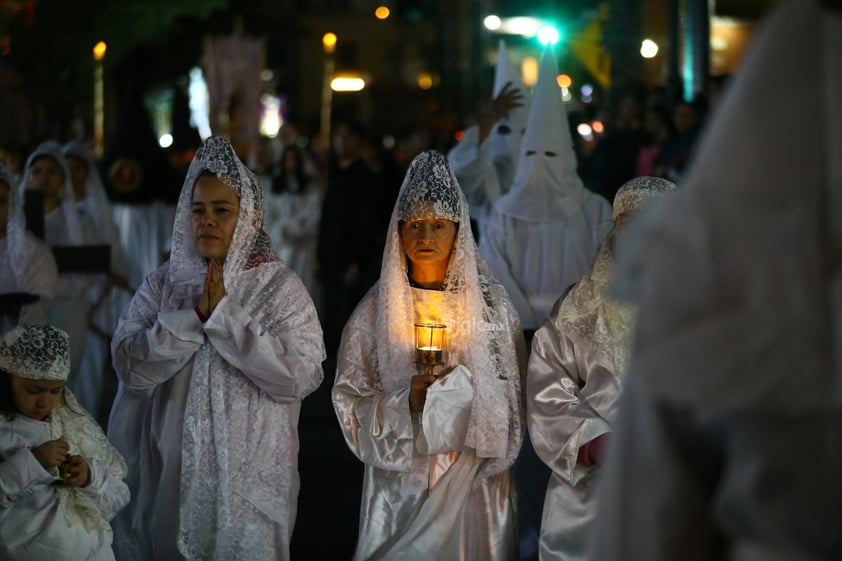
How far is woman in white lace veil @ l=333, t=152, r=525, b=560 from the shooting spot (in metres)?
6.07

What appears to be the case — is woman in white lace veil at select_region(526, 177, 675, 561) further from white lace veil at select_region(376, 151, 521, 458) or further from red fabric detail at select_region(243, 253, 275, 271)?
red fabric detail at select_region(243, 253, 275, 271)

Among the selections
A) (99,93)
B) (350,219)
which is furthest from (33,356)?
(99,93)

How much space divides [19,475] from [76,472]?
0.24 metres

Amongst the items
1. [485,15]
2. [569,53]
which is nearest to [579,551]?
[569,53]

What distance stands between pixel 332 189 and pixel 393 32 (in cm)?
7382

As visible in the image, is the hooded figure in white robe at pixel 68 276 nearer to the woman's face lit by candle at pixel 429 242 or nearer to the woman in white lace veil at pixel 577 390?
the woman's face lit by candle at pixel 429 242

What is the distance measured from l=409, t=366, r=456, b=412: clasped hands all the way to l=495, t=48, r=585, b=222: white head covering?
3771 millimetres

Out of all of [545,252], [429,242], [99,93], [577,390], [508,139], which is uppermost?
[99,93]

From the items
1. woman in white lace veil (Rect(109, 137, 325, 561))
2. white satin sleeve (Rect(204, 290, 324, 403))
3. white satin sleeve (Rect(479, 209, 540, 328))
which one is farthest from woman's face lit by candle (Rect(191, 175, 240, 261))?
white satin sleeve (Rect(479, 209, 540, 328))

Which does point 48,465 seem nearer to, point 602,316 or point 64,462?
point 64,462

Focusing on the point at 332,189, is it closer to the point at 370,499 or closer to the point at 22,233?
the point at 22,233

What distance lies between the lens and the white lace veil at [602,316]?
604cm

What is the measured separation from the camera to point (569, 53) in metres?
22.6

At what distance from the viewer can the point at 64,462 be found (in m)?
5.57
